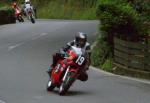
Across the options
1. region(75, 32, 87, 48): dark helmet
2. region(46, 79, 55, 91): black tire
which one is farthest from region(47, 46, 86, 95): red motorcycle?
region(46, 79, 55, 91): black tire

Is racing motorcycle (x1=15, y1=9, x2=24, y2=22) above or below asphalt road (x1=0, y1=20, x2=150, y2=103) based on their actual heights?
below

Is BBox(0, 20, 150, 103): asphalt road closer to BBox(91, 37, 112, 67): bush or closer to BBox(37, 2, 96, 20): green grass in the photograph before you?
BBox(91, 37, 112, 67): bush

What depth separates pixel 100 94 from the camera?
53.2 ft

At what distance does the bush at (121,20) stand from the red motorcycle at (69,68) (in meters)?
6.04

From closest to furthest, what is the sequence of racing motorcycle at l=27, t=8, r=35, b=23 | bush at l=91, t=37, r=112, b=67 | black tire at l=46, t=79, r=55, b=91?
black tire at l=46, t=79, r=55, b=91 → bush at l=91, t=37, r=112, b=67 → racing motorcycle at l=27, t=8, r=35, b=23

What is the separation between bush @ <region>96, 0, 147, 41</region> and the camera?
2161cm

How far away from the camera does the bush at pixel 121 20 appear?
2161 centimetres

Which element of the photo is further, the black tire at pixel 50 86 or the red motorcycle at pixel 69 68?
the black tire at pixel 50 86

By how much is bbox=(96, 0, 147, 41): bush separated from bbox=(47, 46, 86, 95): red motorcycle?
238 inches

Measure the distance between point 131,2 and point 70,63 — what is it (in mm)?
9701

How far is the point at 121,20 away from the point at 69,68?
6.25 m

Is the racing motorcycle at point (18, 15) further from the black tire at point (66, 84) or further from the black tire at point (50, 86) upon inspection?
the black tire at point (66, 84)

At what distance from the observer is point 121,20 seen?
21531 millimetres

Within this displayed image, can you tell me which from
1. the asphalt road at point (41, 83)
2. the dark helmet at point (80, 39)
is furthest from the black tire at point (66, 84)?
the dark helmet at point (80, 39)
